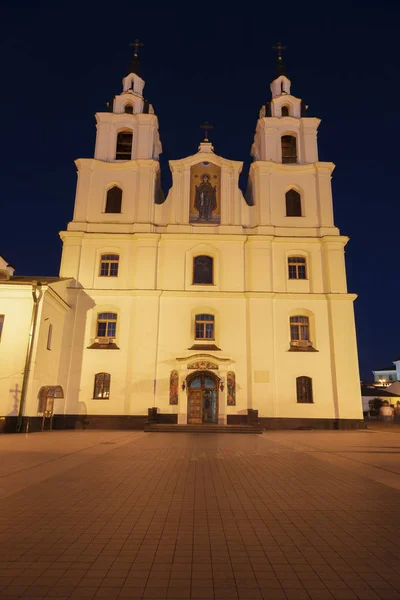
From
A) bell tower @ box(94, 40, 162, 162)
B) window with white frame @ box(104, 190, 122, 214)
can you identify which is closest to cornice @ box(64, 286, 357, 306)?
window with white frame @ box(104, 190, 122, 214)

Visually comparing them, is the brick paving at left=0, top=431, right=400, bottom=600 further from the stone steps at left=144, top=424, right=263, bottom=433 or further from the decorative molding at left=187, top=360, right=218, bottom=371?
the decorative molding at left=187, top=360, right=218, bottom=371

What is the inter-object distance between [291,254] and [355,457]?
18.3 m

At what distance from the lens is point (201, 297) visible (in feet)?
89.5

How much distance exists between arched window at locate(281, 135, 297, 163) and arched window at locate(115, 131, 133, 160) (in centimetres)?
1192

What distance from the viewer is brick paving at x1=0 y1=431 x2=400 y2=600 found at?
3.67 meters

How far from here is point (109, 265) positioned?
2820cm

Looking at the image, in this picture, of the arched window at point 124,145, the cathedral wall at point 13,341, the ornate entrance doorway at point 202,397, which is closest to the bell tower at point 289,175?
the arched window at point 124,145

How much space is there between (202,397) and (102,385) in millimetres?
6195

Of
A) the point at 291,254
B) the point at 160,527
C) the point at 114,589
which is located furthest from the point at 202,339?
the point at 114,589

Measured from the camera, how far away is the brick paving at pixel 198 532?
3.67 metres

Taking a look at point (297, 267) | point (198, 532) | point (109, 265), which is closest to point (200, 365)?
point (109, 265)

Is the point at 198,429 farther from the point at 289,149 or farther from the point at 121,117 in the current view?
the point at 121,117

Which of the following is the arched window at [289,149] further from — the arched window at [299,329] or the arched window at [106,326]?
the arched window at [106,326]

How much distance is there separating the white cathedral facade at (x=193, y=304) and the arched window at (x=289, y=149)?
3.49 feet
